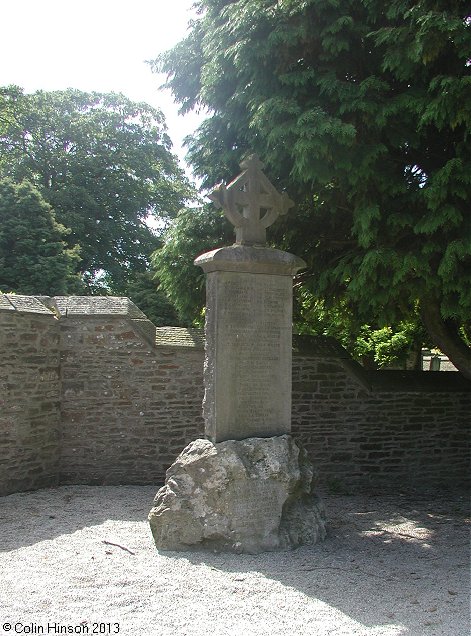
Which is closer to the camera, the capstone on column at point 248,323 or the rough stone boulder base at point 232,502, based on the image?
the rough stone boulder base at point 232,502

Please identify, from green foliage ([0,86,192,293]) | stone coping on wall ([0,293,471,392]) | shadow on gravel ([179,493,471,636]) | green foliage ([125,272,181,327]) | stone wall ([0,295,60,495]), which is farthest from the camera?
green foliage ([0,86,192,293])

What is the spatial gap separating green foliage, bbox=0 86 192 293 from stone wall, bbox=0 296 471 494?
14.9 m

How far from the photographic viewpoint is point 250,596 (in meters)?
4.46

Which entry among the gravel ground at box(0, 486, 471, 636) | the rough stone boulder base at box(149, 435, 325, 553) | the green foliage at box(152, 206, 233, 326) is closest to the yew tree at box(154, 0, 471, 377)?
the green foliage at box(152, 206, 233, 326)

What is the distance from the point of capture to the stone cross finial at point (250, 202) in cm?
598

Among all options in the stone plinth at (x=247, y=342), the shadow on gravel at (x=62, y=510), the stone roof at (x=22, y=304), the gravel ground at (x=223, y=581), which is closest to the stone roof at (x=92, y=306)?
the stone roof at (x=22, y=304)

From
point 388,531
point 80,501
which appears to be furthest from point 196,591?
point 80,501

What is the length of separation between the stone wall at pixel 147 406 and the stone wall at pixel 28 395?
1 cm

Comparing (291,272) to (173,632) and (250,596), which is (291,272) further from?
(173,632)

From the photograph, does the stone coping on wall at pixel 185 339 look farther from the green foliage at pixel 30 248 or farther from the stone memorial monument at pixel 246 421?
the green foliage at pixel 30 248

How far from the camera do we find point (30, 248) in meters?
17.9

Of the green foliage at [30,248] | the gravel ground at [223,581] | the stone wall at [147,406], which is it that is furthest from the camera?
the green foliage at [30,248]

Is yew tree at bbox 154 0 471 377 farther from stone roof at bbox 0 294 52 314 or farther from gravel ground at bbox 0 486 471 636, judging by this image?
stone roof at bbox 0 294 52 314

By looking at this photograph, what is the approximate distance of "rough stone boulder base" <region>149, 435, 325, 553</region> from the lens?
5430 mm
